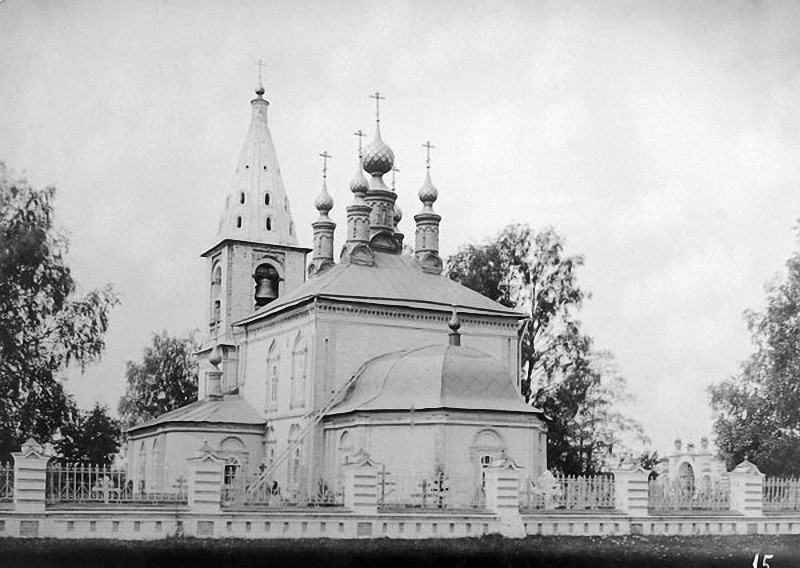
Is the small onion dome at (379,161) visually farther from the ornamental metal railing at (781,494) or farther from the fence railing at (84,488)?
the fence railing at (84,488)

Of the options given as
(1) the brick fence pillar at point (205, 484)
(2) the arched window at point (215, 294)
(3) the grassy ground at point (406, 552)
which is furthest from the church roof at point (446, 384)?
(2) the arched window at point (215, 294)

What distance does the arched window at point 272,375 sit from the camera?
20.7 metres

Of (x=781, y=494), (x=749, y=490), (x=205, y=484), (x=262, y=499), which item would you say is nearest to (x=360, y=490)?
(x=262, y=499)

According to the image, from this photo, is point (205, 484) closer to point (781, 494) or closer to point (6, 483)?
point (6, 483)

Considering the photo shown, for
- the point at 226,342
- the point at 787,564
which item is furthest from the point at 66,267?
the point at 226,342

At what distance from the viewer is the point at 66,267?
36.8 feet

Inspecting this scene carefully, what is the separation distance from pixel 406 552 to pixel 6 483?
386cm

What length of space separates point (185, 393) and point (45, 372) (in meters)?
12.6

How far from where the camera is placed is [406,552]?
11945 millimetres

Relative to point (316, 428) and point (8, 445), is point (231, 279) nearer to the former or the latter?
point (316, 428)

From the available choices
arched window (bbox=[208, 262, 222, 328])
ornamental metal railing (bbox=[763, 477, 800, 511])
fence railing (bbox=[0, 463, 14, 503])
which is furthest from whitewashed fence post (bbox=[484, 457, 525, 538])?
arched window (bbox=[208, 262, 222, 328])

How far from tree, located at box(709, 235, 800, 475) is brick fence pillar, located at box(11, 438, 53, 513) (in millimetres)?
7146

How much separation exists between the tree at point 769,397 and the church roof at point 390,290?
578 centimetres

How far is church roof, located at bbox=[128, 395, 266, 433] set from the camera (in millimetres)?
20109
